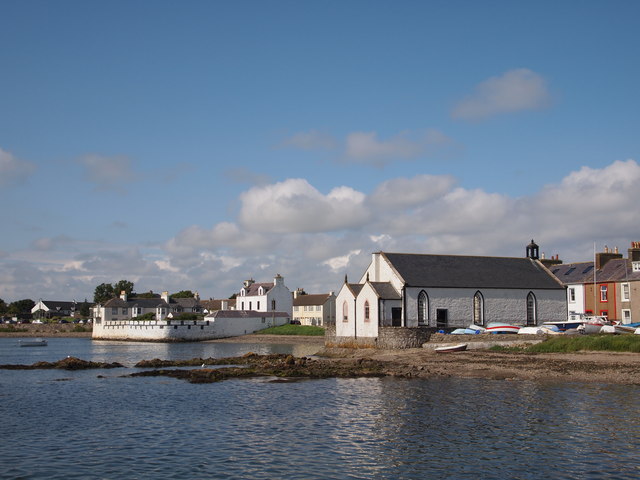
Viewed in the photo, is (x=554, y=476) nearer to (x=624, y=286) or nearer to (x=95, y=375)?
(x=95, y=375)

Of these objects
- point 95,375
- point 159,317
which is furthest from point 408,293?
point 159,317

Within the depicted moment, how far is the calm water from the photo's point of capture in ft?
64.5

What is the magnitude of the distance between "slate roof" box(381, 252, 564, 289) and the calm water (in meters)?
23.0

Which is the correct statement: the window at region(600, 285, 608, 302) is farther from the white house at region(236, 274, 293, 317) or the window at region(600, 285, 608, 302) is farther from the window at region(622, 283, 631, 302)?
the white house at region(236, 274, 293, 317)

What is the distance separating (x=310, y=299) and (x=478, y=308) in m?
64.9

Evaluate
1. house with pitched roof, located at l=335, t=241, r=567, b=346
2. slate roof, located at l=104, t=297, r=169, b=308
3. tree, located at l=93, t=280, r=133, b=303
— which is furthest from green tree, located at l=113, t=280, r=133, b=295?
house with pitched roof, located at l=335, t=241, r=567, b=346

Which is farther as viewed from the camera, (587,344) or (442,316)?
(442,316)

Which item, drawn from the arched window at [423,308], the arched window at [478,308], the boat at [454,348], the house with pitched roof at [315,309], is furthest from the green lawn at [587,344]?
the house with pitched roof at [315,309]

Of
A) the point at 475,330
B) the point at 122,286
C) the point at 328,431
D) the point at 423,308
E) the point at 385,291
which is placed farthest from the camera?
the point at 122,286

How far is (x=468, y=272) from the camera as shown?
63688 mm

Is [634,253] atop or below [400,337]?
atop

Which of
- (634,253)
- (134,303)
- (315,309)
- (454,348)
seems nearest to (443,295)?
(454,348)

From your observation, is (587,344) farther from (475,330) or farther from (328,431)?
(328,431)

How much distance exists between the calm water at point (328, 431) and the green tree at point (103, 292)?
141 m
